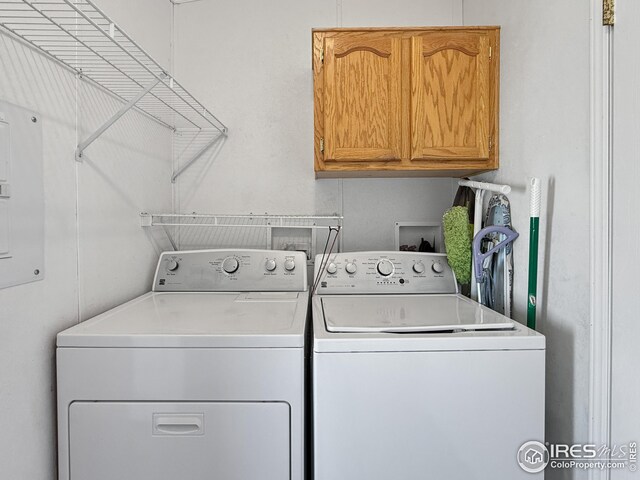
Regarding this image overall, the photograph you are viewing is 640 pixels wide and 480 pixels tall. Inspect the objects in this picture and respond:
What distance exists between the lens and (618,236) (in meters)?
1.13

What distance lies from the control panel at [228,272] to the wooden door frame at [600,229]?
1180mm

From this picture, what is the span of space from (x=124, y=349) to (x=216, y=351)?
0.88 ft

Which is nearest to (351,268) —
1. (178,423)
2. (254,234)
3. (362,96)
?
(254,234)

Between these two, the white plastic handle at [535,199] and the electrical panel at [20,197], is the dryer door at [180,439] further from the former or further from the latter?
the white plastic handle at [535,199]

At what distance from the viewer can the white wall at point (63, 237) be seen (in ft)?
3.68

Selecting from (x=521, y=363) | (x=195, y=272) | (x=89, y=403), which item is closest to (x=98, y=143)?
(x=195, y=272)

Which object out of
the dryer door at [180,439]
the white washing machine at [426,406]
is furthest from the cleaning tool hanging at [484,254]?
the dryer door at [180,439]

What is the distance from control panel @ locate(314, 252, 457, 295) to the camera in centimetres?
194

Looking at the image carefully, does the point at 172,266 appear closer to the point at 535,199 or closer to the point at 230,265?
the point at 230,265

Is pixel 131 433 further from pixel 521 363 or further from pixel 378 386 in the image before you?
pixel 521 363

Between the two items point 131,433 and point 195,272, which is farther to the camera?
point 195,272

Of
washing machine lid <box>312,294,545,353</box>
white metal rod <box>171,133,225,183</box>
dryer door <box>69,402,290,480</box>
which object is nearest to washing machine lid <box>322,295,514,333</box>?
washing machine lid <box>312,294,545,353</box>

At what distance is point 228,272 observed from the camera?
198 cm

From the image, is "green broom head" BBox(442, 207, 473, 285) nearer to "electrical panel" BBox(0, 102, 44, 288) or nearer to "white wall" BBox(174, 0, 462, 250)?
"white wall" BBox(174, 0, 462, 250)
